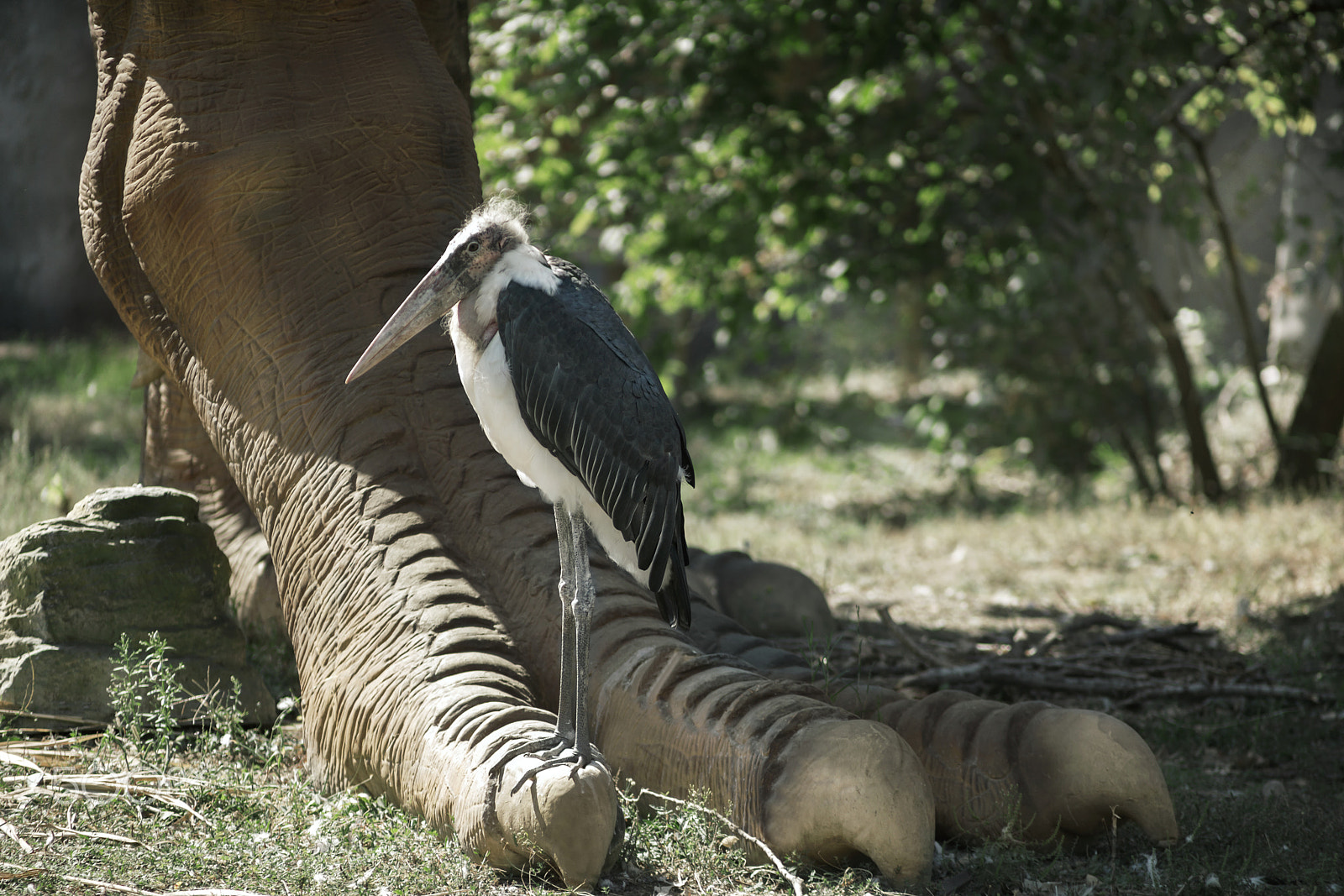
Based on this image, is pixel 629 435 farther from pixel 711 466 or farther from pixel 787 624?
pixel 711 466

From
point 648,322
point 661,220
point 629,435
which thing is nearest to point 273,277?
point 629,435

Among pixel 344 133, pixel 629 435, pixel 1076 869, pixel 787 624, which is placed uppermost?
pixel 344 133

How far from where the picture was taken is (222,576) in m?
4.25

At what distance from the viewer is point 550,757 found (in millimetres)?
2900

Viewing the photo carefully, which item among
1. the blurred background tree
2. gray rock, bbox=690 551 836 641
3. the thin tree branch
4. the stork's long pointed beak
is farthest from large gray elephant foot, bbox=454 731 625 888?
the thin tree branch

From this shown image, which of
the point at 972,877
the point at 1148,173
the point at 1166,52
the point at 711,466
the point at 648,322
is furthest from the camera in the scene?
the point at 711,466

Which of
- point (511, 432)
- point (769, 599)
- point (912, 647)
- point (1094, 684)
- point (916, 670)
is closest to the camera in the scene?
point (511, 432)

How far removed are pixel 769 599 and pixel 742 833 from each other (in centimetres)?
210

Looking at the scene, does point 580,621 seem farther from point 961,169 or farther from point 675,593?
point 961,169

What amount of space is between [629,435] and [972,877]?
1.41m

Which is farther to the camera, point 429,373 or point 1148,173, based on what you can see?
point 1148,173

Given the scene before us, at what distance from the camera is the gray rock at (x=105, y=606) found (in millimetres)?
3730

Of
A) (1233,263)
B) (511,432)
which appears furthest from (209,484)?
(1233,263)

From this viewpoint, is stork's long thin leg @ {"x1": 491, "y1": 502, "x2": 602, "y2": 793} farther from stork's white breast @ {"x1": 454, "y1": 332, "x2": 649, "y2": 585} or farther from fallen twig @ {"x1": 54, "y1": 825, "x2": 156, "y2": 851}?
fallen twig @ {"x1": 54, "y1": 825, "x2": 156, "y2": 851}
